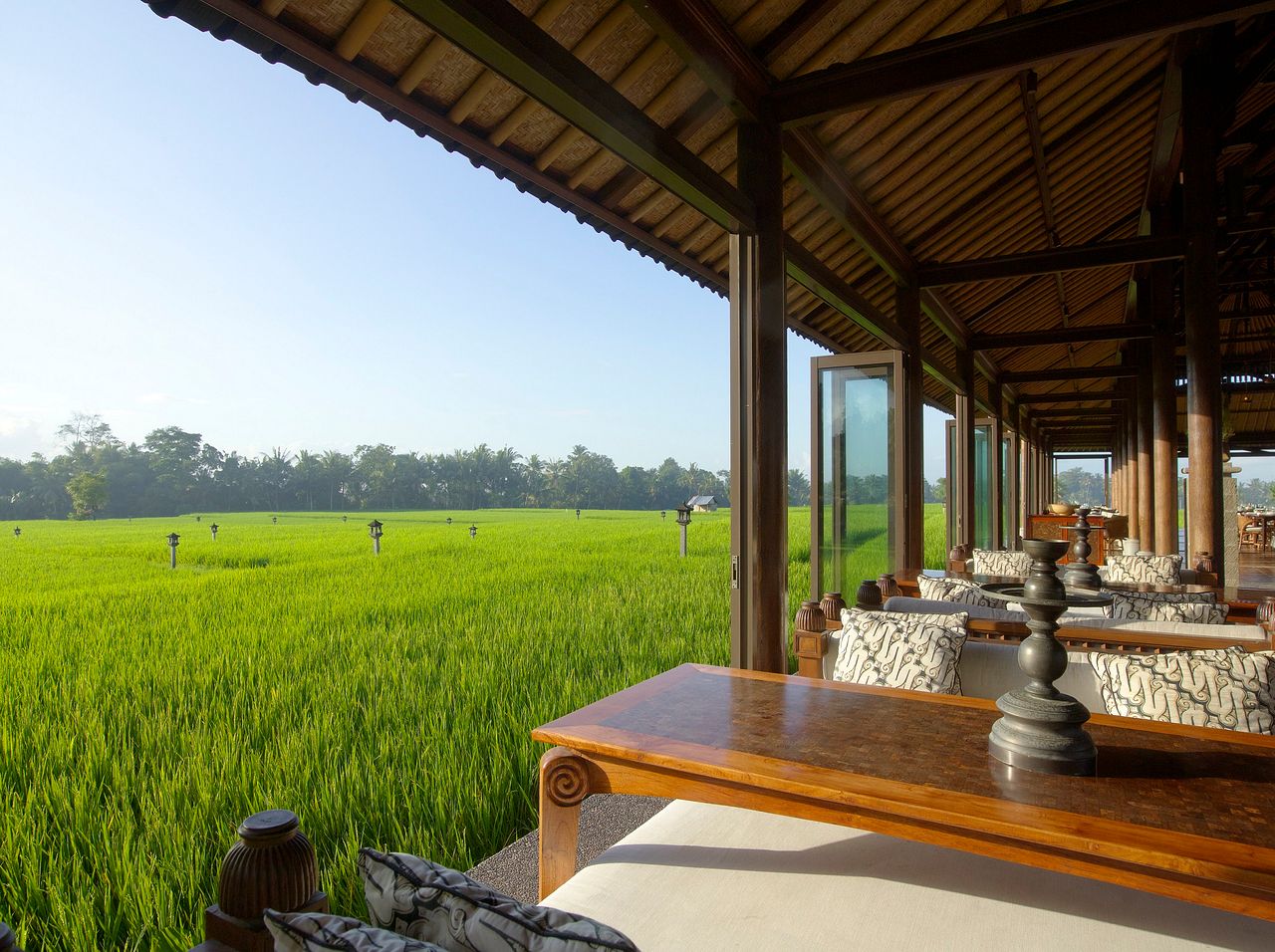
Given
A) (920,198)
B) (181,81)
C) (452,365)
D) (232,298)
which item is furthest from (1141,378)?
(452,365)

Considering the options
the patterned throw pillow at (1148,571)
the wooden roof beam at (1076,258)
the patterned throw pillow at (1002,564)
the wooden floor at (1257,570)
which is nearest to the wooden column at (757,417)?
the patterned throw pillow at (1002,564)

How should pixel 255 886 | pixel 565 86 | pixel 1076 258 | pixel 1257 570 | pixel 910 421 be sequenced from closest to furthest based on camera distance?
1. pixel 255 886
2. pixel 565 86
3. pixel 1076 258
4. pixel 910 421
5. pixel 1257 570

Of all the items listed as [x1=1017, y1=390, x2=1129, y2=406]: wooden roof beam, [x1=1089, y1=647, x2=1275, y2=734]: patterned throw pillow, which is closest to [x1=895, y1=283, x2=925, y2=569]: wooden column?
[x1=1089, y1=647, x2=1275, y2=734]: patterned throw pillow

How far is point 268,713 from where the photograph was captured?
10.8ft

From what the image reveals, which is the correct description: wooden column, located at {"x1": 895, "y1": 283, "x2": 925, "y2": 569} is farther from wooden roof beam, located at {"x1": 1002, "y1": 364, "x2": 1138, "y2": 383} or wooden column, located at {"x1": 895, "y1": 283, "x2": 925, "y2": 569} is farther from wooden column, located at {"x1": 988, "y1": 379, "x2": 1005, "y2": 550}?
wooden column, located at {"x1": 988, "y1": 379, "x2": 1005, "y2": 550}

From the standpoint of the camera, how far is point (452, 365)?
68688 millimetres

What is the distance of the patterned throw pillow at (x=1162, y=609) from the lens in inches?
109

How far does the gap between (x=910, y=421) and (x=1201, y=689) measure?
3.78m

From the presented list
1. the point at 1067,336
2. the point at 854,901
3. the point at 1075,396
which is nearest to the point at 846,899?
the point at 854,901

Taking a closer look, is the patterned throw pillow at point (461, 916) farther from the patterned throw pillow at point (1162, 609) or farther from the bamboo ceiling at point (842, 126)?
the patterned throw pillow at point (1162, 609)

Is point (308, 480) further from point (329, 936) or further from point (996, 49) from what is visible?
point (329, 936)

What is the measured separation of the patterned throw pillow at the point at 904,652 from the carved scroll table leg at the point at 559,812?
1.09m

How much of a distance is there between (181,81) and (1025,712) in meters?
8.19

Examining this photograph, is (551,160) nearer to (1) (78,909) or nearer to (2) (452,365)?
(1) (78,909)
